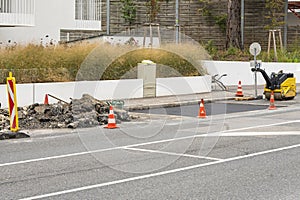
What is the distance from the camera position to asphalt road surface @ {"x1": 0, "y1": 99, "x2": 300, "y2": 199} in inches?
341

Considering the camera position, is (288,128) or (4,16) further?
(4,16)

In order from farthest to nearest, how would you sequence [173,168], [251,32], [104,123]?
[251,32]
[104,123]
[173,168]

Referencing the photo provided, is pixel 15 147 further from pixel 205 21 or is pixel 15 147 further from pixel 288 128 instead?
pixel 205 21

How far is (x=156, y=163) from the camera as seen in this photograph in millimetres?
10695

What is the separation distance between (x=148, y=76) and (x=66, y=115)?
25.0 feet

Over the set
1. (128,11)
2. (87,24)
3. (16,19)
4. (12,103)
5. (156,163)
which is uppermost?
(128,11)

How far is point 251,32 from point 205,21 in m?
Answer: 3.14

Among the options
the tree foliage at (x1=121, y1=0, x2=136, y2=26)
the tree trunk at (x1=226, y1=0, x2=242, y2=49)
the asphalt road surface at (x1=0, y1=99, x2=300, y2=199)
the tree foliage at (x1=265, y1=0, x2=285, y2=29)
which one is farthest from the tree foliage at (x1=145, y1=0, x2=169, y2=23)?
the asphalt road surface at (x1=0, y1=99, x2=300, y2=199)

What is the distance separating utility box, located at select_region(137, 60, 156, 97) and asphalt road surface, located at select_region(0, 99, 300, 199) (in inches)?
291

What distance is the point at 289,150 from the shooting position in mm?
12172

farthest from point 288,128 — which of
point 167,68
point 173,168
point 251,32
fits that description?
point 251,32

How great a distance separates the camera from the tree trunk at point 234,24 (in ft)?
116

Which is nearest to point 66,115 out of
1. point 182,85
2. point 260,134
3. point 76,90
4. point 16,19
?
point 76,90

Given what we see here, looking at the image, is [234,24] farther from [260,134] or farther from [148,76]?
[260,134]
